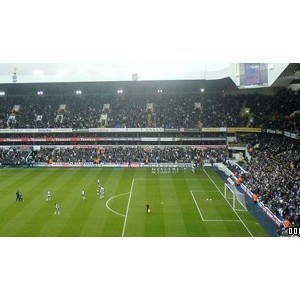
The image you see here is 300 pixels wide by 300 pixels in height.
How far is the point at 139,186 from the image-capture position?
32875 mm

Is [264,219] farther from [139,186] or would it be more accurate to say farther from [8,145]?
[8,145]

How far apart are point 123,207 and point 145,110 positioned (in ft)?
91.5

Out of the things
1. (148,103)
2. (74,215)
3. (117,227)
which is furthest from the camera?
(148,103)

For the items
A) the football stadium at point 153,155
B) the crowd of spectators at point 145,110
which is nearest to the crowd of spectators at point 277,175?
the football stadium at point 153,155

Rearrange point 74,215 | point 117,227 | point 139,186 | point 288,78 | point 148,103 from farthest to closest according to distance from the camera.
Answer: point 148,103 < point 288,78 < point 139,186 < point 74,215 < point 117,227

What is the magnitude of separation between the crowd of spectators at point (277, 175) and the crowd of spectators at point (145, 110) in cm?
657

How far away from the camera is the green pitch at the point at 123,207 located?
21.5 m

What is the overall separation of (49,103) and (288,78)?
3227 cm

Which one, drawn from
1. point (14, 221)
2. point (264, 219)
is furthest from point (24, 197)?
point (264, 219)

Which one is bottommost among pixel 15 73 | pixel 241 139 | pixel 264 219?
pixel 264 219

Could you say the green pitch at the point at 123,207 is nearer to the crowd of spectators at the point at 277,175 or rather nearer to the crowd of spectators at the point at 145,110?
the crowd of spectators at the point at 277,175

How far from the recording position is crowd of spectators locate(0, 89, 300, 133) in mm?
47844

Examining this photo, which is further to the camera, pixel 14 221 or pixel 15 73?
pixel 15 73

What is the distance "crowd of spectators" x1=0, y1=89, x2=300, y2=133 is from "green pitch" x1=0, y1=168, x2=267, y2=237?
478 inches
